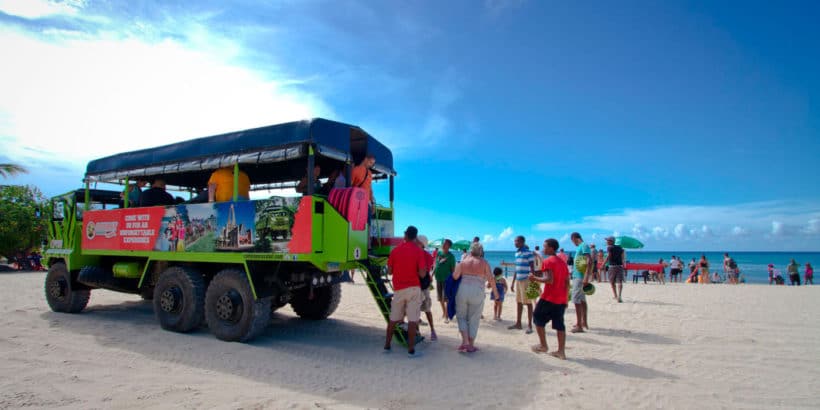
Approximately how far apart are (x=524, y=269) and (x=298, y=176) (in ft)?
18.4

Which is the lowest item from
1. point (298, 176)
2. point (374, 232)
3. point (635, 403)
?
point (635, 403)

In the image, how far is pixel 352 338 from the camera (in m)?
7.84

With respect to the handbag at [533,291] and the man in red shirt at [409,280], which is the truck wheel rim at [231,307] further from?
the handbag at [533,291]

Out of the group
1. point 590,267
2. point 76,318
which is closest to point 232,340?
point 76,318

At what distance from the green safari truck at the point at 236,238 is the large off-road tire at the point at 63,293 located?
0.08 ft

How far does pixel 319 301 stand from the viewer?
9367 millimetres

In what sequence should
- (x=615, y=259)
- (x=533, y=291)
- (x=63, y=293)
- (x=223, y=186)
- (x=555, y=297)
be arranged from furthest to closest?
(x=615, y=259) → (x=63, y=293) → (x=533, y=291) → (x=223, y=186) → (x=555, y=297)

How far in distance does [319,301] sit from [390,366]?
3.73 metres

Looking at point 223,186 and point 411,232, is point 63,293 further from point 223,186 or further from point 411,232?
point 411,232

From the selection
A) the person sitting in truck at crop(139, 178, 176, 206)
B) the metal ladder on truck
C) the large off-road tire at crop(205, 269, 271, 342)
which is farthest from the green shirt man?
the person sitting in truck at crop(139, 178, 176, 206)

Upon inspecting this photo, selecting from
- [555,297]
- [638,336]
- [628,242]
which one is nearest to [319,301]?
[555,297]

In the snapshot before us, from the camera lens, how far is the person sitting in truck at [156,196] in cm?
884

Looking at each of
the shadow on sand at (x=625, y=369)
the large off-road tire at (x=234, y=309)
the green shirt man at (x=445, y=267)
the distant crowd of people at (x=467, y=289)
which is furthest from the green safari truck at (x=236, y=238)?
the shadow on sand at (x=625, y=369)

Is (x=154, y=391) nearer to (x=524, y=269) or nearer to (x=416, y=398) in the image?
(x=416, y=398)
